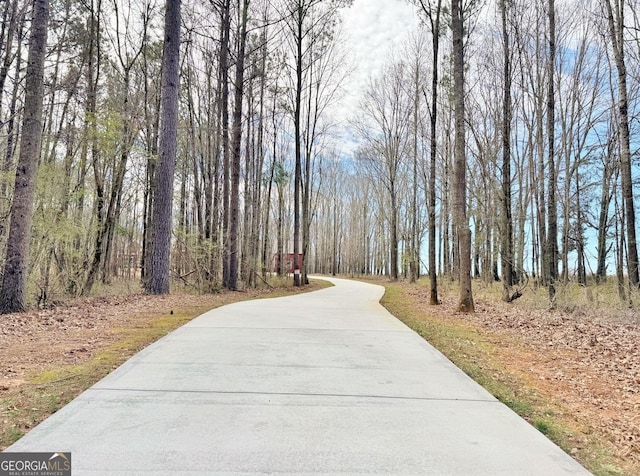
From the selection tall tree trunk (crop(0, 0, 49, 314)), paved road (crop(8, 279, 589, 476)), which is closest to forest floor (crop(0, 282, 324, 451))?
paved road (crop(8, 279, 589, 476))

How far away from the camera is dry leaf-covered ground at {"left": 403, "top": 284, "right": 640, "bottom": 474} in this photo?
3250mm

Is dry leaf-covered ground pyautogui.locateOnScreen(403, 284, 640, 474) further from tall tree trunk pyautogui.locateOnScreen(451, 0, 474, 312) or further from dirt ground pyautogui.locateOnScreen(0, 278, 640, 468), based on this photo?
tall tree trunk pyautogui.locateOnScreen(451, 0, 474, 312)

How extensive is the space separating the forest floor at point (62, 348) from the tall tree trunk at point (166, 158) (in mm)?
2268

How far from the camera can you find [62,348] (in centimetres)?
483

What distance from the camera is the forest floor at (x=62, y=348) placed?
3.04 m

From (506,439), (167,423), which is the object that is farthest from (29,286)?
(506,439)

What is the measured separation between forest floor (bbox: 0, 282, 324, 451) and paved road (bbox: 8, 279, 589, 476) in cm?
25

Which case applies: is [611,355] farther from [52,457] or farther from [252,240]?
[252,240]

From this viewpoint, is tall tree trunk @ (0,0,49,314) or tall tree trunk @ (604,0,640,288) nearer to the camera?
tall tree trunk @ (0,0,49,314)

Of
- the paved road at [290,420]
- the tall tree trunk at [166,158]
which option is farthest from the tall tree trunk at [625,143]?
the tall tree trunk at [166,158]

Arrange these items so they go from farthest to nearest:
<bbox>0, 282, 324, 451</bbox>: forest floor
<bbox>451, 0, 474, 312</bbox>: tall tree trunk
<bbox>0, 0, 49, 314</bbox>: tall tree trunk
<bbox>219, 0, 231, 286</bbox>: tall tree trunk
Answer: <bbox>219, 0, 231, 286</bbox>: tall tree trunk, <bbox>451, 0, 474, 312</bbox>: tall tree trunk, <bbox>0, 0, 49, 314</bbox>: tall tree trunk, <bbox>0, 282, 324, 451</bbox>: forest floor

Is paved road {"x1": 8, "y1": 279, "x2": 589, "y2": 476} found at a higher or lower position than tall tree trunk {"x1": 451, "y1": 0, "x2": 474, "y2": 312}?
lower

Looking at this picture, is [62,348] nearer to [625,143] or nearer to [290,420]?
[290,420]

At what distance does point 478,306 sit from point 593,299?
3505 millimetres
